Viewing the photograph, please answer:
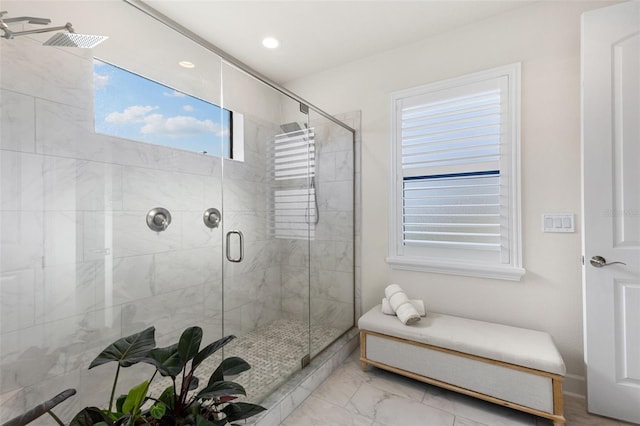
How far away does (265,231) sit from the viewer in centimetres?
195

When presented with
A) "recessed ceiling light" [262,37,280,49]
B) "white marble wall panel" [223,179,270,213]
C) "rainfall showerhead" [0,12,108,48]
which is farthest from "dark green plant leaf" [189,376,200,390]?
"recessed ceiling light" [262,37,280,49]

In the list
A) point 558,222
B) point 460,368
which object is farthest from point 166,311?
point 558,222

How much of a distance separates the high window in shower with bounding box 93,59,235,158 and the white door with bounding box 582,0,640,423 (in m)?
2.18

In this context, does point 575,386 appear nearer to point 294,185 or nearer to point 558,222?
point 558,222

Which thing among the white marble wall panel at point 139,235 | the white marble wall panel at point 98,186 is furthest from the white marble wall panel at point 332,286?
the white marble wall panel at point 98,186

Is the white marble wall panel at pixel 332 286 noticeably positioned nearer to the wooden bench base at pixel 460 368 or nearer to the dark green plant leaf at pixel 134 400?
the wooden bench base at pixel 460 368

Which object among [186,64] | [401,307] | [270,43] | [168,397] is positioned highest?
[270,43]

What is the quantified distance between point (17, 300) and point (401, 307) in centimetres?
219

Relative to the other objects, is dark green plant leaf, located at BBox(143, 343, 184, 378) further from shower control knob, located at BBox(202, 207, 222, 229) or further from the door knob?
the door knob

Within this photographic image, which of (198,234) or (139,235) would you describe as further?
(198,234)

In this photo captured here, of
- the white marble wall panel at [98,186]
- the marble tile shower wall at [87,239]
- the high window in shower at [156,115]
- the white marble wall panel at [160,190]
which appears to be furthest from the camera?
the white marble wall panel at [160,190]

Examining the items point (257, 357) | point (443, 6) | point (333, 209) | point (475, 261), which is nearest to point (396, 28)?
point (443, 6)

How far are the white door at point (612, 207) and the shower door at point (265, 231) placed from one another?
1.78 metres

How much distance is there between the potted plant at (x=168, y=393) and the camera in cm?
80
